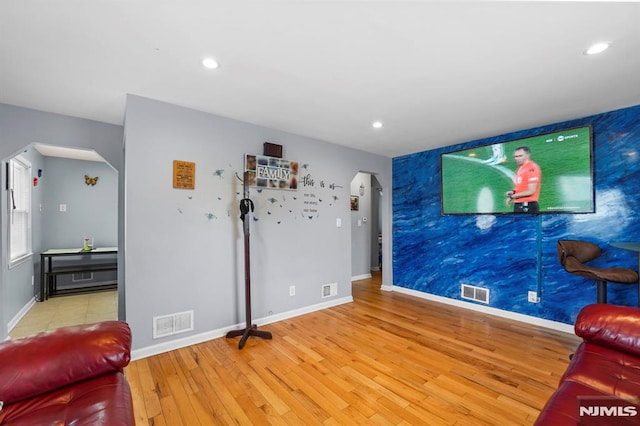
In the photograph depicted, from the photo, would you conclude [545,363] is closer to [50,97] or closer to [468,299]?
[468,299]

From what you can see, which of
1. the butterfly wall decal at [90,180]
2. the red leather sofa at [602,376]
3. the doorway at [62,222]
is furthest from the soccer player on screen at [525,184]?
the butterfly wall decal at [90,180]

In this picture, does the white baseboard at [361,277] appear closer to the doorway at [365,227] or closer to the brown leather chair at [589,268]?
the doorway at [365,227]

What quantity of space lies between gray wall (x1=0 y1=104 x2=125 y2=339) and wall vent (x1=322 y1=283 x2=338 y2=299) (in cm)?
245

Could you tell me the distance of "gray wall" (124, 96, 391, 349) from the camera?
255 centimetres

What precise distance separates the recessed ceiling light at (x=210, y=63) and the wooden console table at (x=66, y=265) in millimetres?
4416

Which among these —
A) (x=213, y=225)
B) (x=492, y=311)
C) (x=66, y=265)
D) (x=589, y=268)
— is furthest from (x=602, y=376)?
(x=66, y=265)

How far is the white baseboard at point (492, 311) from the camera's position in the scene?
3.16m

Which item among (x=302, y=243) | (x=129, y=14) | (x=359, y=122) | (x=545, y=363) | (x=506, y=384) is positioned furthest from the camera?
(x=302, y=243)

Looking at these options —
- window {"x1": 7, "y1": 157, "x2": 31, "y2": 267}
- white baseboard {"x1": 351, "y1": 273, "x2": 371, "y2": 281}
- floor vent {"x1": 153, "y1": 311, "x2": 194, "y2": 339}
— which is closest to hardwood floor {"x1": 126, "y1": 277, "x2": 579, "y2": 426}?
floor vent {"x1": 153, "y1": 311, "x2": 194, "y2": 339}

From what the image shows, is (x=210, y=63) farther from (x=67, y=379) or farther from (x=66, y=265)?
(x=66, y=265)

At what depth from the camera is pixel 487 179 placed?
12.3 feet

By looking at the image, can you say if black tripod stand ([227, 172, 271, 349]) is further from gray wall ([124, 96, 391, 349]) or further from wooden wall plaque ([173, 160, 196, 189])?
wooden wall plaque ([173, 160, 196, 189])

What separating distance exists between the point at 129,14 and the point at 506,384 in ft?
11.6

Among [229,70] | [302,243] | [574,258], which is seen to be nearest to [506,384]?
[574,258]
